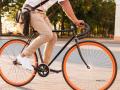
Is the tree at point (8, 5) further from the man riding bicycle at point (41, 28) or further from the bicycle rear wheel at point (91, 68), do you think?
the bicycle rear wheel at point (91, 68)

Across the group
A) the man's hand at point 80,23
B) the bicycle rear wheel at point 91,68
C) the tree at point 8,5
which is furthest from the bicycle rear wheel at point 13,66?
the tree at point 8,5

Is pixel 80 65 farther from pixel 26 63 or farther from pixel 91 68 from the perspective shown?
pixel 26 63

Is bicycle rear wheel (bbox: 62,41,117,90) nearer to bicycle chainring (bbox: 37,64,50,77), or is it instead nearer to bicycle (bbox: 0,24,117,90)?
bicycle (bbox: 0,24,117,90)

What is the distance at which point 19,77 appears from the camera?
7969mm

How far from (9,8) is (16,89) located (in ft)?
187

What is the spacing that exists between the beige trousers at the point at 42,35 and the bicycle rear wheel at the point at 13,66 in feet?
0.85

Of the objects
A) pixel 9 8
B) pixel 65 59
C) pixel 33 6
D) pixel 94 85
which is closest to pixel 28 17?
pixel 33 6

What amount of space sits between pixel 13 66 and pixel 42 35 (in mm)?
1023

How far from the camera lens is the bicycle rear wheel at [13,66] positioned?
25.8 ft

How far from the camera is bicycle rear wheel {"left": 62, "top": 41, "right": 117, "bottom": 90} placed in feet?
22.9

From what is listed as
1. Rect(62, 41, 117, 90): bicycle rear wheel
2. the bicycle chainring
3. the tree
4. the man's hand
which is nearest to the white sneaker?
the bicycle chainring

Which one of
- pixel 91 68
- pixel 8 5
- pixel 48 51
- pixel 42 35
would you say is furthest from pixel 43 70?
pixel 8 5

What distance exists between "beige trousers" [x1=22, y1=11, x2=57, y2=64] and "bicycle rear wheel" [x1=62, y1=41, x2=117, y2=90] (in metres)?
0.38

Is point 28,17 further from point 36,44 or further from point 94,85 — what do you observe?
point 94,85
